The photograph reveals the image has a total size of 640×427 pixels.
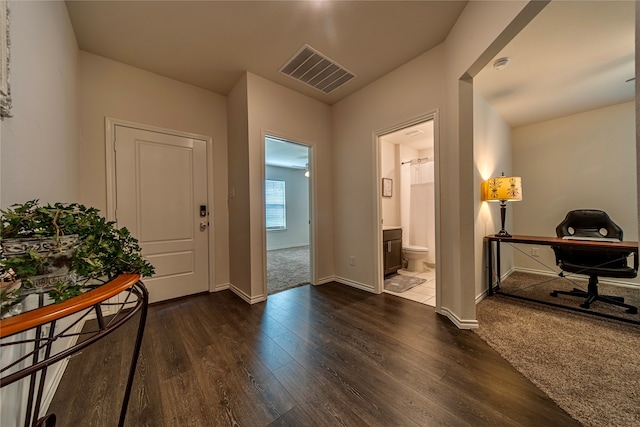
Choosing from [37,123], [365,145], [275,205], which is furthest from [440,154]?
[275,205]

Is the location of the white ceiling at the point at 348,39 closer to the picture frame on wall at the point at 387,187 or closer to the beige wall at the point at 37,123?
the beige wall at the point at 37,123

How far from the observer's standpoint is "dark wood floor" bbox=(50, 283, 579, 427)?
1133 millimetres

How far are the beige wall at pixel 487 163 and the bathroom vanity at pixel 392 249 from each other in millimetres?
1137

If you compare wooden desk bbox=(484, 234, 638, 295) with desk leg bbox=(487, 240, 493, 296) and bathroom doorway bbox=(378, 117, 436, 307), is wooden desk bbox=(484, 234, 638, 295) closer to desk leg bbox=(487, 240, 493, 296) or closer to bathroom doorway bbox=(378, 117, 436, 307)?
desk leg bbox=(487, 240, 493, 296)

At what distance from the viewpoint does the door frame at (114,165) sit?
228 cm

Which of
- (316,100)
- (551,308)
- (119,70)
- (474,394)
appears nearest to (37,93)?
(119,70)

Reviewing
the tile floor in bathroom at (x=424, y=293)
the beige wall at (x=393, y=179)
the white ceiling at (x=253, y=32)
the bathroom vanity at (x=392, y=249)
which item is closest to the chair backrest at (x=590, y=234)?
the tile floor in bathroom at (x=424, y=293)

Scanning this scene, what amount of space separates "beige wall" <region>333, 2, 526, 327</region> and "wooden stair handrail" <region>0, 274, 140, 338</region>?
7.36ft

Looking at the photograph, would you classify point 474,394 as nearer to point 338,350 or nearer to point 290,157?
point 338,350

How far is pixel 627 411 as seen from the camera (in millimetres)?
1145

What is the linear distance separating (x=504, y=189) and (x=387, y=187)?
1.62 m

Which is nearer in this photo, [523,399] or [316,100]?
[523,399]

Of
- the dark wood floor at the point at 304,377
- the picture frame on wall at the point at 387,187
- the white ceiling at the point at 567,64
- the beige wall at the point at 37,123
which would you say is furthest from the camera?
the picture frame on wall at the point at 387,187

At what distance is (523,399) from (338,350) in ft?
3.49
